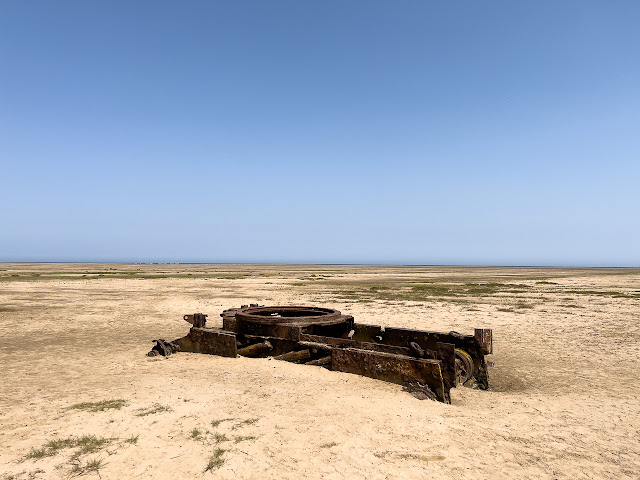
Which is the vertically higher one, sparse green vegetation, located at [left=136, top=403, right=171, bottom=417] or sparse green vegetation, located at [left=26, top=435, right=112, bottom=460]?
sparse green vegetation, located at [left=26, top=435, right=112, bottom=460]

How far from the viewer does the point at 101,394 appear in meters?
6.45

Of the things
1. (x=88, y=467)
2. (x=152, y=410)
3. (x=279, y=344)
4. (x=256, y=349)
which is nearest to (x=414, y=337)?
(x=279, y=344)

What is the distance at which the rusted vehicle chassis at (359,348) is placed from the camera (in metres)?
6.57

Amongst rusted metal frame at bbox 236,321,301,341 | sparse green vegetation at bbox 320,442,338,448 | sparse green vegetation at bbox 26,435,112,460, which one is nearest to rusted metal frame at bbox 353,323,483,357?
rusted metal frame at bbox 236,321,301,341

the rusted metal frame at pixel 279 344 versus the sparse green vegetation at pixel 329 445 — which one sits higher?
the rusted metal frame at pixel 279 344

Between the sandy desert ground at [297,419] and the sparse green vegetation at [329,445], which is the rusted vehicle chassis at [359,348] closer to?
the sandy desert ground at [297,419]

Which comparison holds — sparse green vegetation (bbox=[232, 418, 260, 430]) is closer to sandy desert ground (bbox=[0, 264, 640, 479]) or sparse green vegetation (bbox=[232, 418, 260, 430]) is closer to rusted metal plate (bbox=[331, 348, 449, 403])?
sandy desert ground (bbox=[0, 264, 640, 479])

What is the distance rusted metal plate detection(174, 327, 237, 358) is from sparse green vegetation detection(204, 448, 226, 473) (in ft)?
14.0

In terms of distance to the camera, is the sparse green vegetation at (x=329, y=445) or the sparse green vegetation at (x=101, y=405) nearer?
the sparse green vegetation at (x=329, y=445)

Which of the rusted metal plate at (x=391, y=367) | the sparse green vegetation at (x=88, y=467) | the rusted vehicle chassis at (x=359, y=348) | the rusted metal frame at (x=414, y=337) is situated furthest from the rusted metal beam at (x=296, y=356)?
the sparse green vegetation at (x=88, y=467)

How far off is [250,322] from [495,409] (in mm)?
5516

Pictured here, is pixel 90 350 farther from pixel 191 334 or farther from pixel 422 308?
pixel 422 308

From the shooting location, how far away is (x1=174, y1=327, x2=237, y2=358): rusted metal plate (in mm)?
8688

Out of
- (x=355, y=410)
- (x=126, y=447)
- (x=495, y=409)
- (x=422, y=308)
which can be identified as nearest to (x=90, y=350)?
(x=126, y=447)
